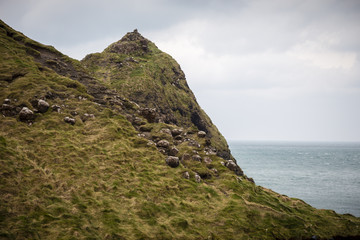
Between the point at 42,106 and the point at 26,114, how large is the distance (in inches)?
105

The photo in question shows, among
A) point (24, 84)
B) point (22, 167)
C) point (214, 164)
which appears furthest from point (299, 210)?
point (24, 84)

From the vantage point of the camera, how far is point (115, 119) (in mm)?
33406

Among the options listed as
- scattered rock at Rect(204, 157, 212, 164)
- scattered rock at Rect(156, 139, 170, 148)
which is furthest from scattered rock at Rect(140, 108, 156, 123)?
scattered rock at Rect(204, 157, 212, 164)

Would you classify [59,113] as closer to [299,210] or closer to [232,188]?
[232,188]

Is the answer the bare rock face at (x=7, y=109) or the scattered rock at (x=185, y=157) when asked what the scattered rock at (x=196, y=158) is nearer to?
the scattered rock at (x=185, y=157)

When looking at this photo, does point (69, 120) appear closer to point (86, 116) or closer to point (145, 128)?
point (86, 116)

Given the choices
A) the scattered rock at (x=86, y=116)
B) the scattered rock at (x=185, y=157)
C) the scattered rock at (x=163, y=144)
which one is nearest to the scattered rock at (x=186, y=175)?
the scattered rock at (x=185, y=157)

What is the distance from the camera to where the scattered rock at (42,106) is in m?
28.3

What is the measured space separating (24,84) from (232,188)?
108ft

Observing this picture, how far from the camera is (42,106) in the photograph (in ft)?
93.2

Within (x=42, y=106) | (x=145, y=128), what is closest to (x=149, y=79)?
(x=145, y=128)

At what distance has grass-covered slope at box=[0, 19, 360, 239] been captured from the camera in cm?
1636

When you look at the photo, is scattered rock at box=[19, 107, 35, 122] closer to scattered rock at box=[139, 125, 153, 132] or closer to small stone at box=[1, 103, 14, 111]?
small stone at box=[1, 103, 14, 111]

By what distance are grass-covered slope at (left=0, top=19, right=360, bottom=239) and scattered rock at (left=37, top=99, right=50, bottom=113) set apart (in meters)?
0.18
